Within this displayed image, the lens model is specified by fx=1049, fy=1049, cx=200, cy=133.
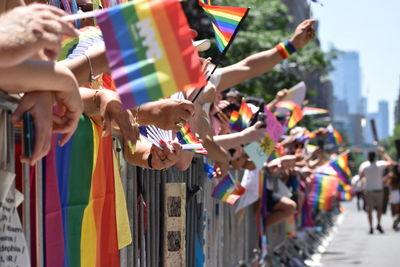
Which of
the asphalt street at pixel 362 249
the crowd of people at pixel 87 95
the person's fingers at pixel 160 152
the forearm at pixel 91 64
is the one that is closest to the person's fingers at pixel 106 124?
the crowd of people at pixel 87 95

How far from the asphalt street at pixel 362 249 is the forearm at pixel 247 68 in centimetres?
716

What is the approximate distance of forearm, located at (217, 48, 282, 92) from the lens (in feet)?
23.5

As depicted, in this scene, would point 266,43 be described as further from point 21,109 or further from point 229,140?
point 21,109

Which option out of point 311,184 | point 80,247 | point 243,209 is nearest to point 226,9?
point 80,247

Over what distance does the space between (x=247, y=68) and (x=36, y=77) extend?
14.2 feet

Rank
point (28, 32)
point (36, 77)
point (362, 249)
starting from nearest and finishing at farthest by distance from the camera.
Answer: point (28, 32), point (36, 77), point (362, 249)

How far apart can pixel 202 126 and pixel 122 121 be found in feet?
10.7

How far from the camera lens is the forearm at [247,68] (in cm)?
715

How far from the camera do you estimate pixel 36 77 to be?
3.02 metres

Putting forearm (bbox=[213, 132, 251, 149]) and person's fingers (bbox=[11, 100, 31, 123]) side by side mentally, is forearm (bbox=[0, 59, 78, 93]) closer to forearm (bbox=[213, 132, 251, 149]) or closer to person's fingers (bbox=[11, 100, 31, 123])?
person's fingers (bbox=[11, 100, 31, 123])

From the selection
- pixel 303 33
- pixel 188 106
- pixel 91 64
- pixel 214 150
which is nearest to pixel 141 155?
pixel 188 106

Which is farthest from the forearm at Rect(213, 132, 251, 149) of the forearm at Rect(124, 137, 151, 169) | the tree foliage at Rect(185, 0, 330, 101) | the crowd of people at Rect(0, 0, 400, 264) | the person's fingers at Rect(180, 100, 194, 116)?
the tree foliage at Rect(185, 0, 330, 101)

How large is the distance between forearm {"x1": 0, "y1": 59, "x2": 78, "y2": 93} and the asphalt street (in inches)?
447

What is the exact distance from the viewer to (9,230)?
10.6 ft
